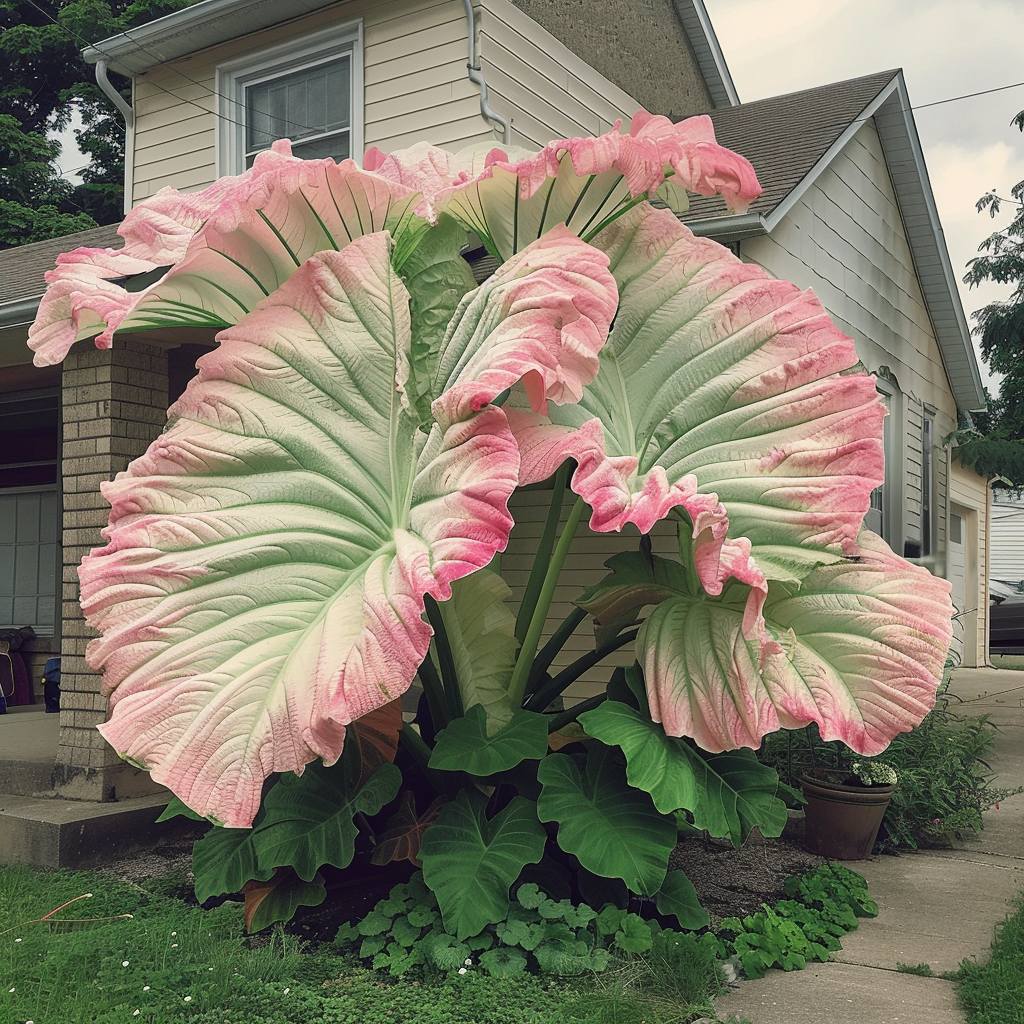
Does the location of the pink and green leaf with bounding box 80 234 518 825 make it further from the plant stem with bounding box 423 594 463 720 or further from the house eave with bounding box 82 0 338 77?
the house eave with bounding box 82 0 338 77

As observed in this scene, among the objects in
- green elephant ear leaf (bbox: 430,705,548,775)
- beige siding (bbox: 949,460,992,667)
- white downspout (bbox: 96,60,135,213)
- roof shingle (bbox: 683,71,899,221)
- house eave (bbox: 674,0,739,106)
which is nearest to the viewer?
green elephant ear leaf (bbox: 430,705,548,775)

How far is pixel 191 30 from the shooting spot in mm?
7082

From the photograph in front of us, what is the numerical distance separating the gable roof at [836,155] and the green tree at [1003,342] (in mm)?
439

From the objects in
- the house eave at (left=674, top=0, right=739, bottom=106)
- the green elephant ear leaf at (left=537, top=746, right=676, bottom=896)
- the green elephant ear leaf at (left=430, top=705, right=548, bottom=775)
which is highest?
the house eave at (left=674, top=0, right=739, bottom=106)

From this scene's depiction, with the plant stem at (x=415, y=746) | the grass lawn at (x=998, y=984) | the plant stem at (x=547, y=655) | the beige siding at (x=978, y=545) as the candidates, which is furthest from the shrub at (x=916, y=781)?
the beige siding at (x=978, y=545)

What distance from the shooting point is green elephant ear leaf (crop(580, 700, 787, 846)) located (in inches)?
109

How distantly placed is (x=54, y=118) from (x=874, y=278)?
61.5ft

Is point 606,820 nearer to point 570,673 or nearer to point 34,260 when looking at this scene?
point 570,673

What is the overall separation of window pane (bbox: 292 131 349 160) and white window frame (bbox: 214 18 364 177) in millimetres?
62

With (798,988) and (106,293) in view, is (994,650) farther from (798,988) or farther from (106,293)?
(106,293)

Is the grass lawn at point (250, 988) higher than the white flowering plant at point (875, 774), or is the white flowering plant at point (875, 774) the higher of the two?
the white flowering plant at point (875, 774)

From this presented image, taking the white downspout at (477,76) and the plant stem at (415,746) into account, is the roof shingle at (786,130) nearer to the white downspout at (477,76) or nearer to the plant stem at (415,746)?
the white downspout at (477,76)

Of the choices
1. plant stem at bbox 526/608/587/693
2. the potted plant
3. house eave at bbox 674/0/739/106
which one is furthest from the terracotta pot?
house eave at bbox 674/0/739/106

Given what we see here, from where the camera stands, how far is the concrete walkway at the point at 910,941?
2.62 metres
